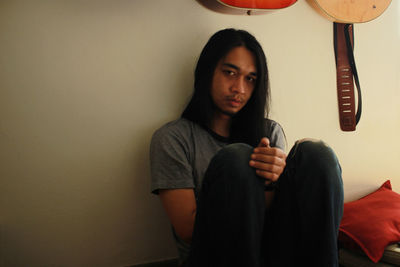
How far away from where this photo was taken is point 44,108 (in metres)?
0.89

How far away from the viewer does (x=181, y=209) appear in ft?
2.52

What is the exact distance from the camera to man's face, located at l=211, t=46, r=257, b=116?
36.0 inches

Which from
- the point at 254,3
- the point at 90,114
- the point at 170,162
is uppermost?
the point at 254,3

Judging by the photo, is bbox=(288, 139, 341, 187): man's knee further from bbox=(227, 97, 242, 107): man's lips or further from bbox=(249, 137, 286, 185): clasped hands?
bbox=(227, 97, 242, 107): man's lips

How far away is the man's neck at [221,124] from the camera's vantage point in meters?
1.00

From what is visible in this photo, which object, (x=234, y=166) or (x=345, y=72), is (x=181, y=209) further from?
(x=345, y=72)

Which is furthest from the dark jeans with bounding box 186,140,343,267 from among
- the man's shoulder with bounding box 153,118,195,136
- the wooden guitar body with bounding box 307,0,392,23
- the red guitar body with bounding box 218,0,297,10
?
the wooden guitar body with bounding box 307,0,392,23

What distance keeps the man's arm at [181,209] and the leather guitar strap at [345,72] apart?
97cm

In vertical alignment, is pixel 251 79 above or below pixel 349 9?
below

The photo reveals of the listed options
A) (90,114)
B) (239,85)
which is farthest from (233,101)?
(90,114)

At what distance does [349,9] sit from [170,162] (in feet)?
3.48

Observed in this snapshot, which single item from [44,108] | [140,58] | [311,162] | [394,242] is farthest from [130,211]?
[394,242]

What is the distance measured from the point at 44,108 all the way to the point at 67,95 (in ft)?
0.29

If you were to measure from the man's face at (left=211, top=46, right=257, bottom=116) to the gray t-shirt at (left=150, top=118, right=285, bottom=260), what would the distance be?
0.13 metres
